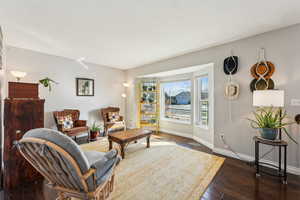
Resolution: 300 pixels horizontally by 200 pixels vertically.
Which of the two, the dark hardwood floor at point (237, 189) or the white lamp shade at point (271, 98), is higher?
the white lamp shade at point (271, 98)

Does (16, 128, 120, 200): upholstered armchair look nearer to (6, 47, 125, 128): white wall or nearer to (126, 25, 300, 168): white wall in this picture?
(126, 25, 300, 168): white wall

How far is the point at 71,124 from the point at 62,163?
9.35ft

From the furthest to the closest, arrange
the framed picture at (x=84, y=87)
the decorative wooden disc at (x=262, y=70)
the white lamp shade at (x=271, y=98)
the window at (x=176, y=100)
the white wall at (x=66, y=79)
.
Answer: the window at (x=176, y=100) → the framed picture at (x=84, y=87) → the white wall at (x=66, y=79) → the decorative wooden disc at (x=262, y=70) → the white lamp shade at (x=271, y=98)

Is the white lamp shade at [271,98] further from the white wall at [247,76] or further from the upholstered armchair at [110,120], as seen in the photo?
the upholstered armchair at [110,120]

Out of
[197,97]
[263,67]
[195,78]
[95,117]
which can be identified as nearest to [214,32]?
[263,67]

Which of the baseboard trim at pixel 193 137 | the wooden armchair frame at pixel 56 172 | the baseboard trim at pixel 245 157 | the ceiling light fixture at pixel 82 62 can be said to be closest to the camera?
the wooden armchair frame at pixel 56 172

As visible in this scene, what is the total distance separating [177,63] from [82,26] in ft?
8.14

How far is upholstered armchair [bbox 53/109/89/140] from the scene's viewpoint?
10.8 ft

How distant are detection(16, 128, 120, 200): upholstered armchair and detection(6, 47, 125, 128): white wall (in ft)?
9.67

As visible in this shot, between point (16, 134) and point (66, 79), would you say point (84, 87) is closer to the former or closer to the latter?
point (66, 79)

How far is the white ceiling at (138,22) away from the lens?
5.57ft

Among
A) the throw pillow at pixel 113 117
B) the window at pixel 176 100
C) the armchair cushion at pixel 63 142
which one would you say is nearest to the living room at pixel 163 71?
the armchair cushion at pixel 63 142

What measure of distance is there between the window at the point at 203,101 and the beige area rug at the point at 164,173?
115 cm

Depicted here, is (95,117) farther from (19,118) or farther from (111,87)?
(19,118)
